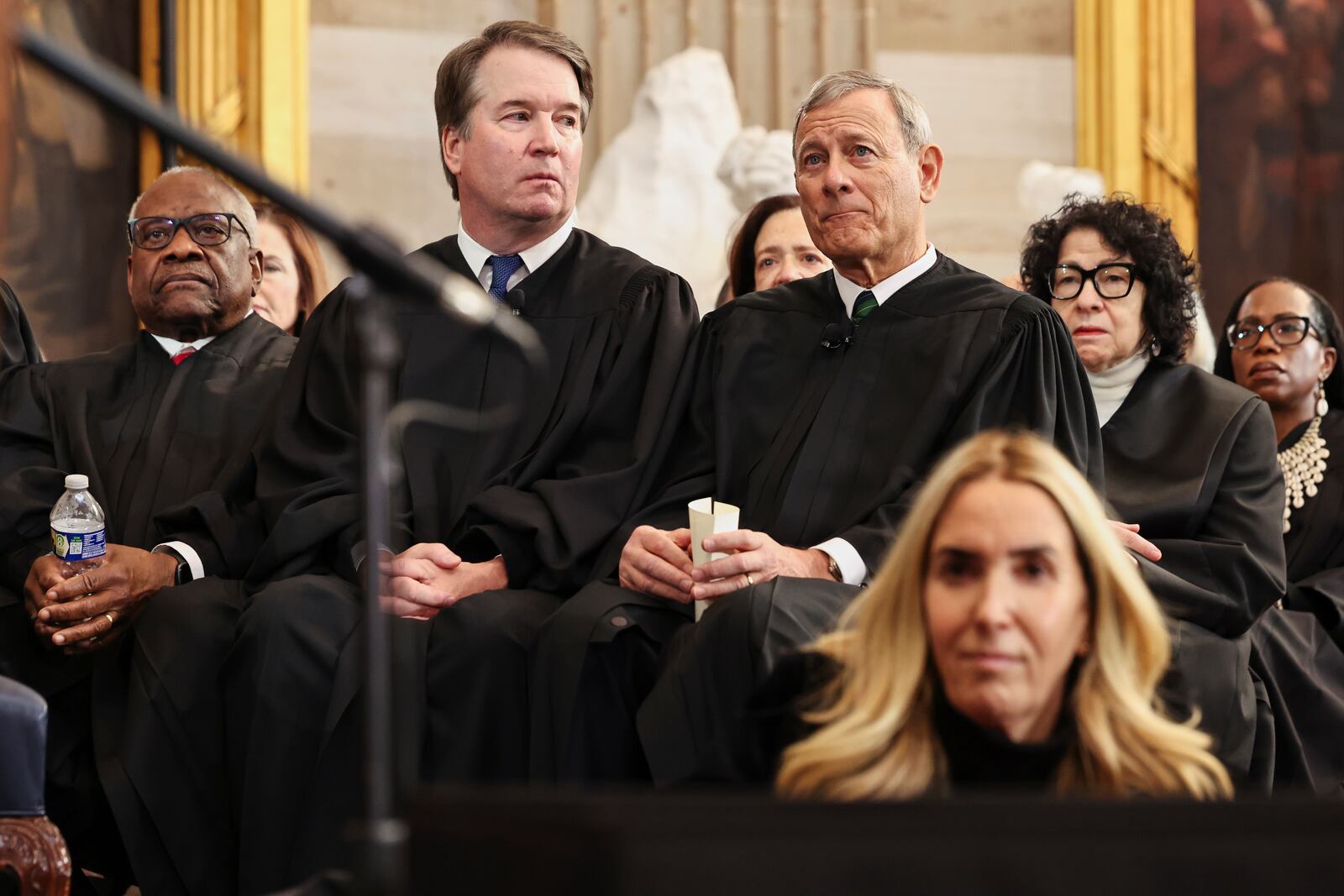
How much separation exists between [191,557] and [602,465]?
1.08 metres

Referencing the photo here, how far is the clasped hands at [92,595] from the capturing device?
3795mm

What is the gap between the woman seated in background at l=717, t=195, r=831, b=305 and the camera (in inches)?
204

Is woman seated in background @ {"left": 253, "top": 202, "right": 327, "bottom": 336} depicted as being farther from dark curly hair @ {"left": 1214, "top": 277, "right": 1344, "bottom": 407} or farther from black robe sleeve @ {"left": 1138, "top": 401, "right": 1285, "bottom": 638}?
dark curly hair @ {"left": 1214, "top": 277, "right": 1344, "bottom": 407}

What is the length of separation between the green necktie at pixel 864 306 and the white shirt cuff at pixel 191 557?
179 cm

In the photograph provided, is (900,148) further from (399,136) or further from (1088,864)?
(399,136)

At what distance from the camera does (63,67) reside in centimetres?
165

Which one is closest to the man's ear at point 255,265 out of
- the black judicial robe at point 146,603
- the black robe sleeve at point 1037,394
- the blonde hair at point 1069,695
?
the black judicial robe at point 146,603

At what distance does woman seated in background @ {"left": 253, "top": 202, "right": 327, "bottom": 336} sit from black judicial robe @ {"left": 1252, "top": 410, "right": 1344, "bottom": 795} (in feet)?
10.9

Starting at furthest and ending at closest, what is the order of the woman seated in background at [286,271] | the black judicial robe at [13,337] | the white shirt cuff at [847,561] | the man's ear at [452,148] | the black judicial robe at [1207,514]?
the woman seated in background at [286,271] → the black judicial robe at [13,337] → the man's ear at [452,148] → the black judicial robe at [1207,514] → the white shirt cuff at [847,561]

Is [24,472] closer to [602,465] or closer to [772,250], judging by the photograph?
[602,465]

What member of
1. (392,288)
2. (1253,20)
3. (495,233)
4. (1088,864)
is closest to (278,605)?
(495,233)

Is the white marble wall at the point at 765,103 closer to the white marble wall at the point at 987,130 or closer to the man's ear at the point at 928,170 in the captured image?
the white marble wall at the point at 987,130

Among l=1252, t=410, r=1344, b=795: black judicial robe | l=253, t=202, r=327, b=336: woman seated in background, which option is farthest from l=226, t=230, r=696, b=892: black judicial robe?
l=1252, t=410, r=1344, b=795: black judicial robe

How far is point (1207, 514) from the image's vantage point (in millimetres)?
4191
